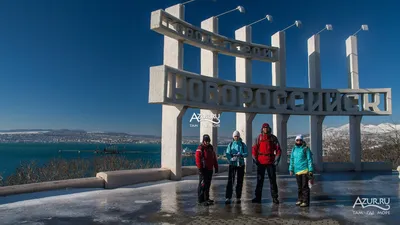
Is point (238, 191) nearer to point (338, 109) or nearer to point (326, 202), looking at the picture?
point (326, 202)

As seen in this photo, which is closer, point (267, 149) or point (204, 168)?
point (204, 168)

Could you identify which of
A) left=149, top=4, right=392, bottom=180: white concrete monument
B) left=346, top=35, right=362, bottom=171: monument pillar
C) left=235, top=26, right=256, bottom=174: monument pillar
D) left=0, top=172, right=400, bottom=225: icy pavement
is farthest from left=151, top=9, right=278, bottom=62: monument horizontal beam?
left=0, top=172, right=400, bottom=225: icy pavement

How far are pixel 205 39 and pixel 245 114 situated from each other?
12.4 ft

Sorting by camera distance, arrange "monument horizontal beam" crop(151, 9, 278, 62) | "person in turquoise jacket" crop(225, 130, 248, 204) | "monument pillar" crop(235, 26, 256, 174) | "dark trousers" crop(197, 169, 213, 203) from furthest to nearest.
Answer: "monument pillar" crop(235, 26, 256, 174) → "monument horizontal beam" crop(151, 9, 278, 62) → "person in turquoise jacket" crop(225, 130, 248, 204) → "dark trousers" crop(197, 169, 213, 203)

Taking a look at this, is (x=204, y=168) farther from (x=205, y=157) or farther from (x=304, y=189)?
(x=304, y=189)

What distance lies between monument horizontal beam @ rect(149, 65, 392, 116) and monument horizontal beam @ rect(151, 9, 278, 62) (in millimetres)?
1612

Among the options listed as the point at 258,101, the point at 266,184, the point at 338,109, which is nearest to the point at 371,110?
the point at 338,109

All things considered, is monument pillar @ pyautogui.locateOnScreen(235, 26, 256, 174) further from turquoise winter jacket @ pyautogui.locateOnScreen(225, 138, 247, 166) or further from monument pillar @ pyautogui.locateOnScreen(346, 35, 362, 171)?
turquoise winter jacket @ pyautogui.locateOnScreen(225, 138, 247, 166)

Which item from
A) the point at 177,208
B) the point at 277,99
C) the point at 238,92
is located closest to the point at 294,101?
the point at 277,99

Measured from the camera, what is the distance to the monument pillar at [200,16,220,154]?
14.8 m

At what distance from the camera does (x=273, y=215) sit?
706 centimetres

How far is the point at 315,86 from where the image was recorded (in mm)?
17312

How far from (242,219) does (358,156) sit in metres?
13.2

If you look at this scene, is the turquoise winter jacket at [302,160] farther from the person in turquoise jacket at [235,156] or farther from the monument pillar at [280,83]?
the monument pillar at [280,83]
